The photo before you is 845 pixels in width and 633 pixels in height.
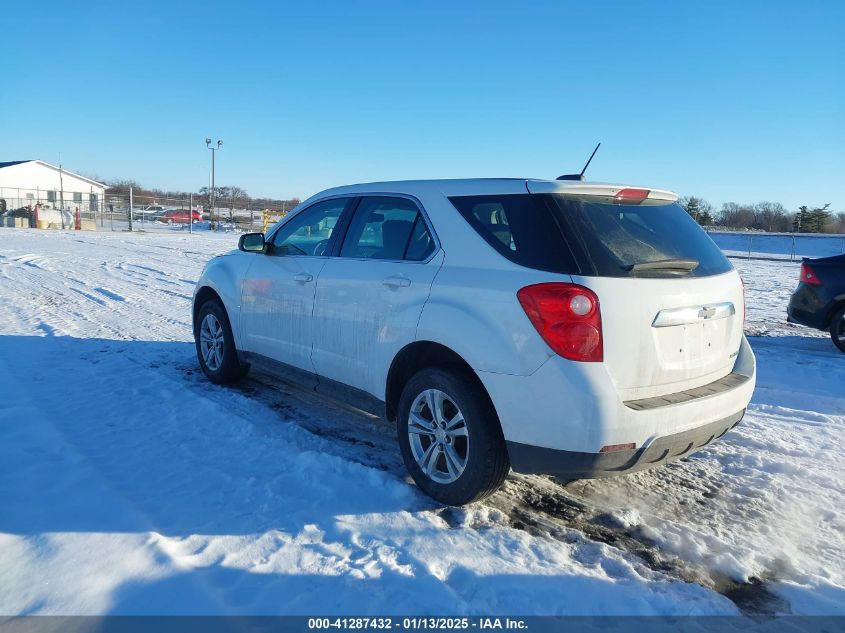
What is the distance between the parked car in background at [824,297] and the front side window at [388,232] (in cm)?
602

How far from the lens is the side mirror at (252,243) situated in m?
5.13

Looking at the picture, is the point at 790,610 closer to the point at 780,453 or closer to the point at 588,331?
the point at 588,331

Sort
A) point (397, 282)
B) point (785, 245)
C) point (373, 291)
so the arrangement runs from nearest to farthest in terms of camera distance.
→ 1. point (397, 282)
2. point (373, 291)
3. point (785, 245)

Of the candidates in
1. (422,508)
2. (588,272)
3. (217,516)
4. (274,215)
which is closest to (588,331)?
(588,272)

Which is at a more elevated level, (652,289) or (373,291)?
(652,289)

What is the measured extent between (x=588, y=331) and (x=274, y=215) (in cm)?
4119

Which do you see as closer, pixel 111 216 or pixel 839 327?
pixel 839 327

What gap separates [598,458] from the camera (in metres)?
2.96

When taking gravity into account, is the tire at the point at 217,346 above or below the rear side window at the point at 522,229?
below

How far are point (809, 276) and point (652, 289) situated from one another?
6.04 metres

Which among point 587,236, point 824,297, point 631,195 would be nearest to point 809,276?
point 824,297

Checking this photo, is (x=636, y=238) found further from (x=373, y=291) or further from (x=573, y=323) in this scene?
(x=373, y=291)

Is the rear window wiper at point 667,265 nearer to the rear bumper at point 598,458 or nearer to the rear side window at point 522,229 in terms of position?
the rear side window at point 522,229

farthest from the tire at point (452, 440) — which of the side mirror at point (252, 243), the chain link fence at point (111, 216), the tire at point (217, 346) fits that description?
the chain link fence at point (111, 216)
